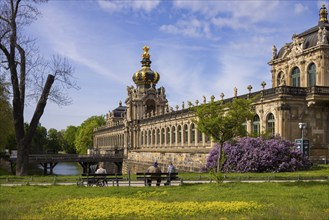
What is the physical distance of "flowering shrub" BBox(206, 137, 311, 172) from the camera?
1277 inches

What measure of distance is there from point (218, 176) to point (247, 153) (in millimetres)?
13331

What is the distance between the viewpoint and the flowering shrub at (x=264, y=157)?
32438 millimetres

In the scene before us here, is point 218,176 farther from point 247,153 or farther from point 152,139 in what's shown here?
point 152,139

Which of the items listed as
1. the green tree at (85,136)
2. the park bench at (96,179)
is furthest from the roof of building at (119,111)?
the park bench at (96,179)

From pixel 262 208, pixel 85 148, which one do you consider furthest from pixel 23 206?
pixel 85 148

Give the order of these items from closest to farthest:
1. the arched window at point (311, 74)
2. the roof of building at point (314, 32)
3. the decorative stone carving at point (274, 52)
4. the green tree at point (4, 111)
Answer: the green tree at point (4, 111) < the arched window at point (311, 74) < the roof of building at point (314, 32) < the decorative stone carving at point (274, 52)

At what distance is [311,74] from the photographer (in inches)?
1768

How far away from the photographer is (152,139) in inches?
3004

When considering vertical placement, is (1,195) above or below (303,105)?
below

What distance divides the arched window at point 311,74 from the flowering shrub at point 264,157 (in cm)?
1234

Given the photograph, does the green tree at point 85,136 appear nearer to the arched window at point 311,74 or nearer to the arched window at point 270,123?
the arched window at point 311,74

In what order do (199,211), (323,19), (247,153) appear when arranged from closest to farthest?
(199,211) → (247,153) → (323,19)

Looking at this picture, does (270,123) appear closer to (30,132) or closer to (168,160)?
(168,160)

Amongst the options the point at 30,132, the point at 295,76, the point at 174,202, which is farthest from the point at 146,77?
the point at 174,202
